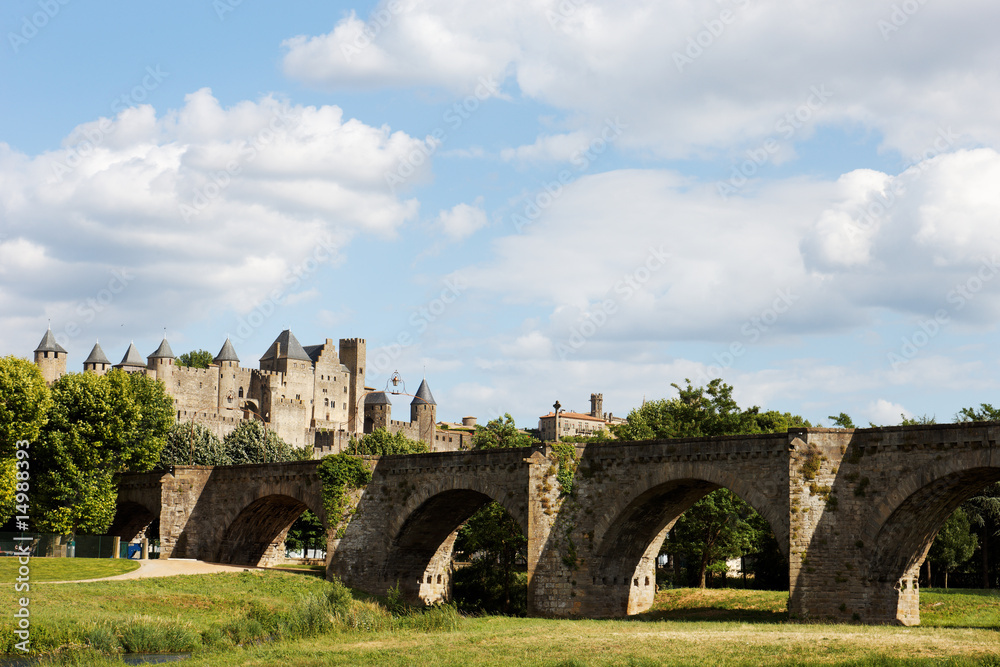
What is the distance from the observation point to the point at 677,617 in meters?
40.2

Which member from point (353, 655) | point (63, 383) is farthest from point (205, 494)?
point (353, 655)

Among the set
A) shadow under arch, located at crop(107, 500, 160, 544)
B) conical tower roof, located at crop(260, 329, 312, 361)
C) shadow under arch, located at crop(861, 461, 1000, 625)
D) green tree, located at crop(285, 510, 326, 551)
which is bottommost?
green tree, located at crop(285, 510, 326, 551)

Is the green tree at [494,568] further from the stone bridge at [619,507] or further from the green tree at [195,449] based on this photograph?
the green tree at [195,449]

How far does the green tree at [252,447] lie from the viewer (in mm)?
84688

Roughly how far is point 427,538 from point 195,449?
124 feet

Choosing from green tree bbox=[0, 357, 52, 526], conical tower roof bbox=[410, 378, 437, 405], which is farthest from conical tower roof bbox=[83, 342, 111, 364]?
green tree bbox=[0, 357, 52, 526]

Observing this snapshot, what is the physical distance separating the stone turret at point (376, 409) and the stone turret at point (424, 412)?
12.2 ft

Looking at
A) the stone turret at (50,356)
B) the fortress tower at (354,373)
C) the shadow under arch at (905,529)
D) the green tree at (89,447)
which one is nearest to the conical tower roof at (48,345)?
the stone turret at (50,356)

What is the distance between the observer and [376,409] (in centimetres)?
15375

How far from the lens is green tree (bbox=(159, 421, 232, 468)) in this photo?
80.1 meters

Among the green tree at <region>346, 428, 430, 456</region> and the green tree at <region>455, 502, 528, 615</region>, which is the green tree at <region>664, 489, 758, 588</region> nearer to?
the green tree at <region>455, 502, 528, 615</region>

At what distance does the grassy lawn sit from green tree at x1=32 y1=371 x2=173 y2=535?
6064mm

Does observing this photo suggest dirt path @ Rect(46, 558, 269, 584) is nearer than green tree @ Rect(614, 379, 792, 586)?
Yes

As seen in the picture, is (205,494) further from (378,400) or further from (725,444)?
(378,400)
